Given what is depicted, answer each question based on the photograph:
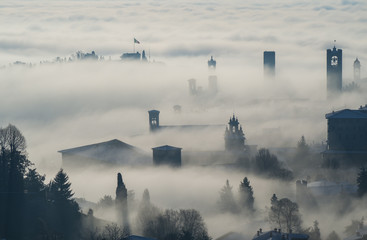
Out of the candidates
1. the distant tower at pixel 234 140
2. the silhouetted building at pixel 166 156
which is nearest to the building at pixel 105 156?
the silhouetted building at pixel 166 156

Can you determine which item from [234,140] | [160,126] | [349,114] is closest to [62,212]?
[234,140]

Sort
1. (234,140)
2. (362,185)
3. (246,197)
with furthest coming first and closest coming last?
(234,140), (362,185), (246,197)

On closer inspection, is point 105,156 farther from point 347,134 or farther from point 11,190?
point 11,190

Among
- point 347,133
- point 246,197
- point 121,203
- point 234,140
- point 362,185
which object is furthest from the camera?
point 347,133

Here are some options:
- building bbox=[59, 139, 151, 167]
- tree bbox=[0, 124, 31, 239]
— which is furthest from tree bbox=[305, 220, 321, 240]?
building bbox=[59, 139, 151, 167]

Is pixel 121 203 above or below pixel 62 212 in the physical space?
above

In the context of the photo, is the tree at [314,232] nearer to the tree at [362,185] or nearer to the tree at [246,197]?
the tree at [246,197]

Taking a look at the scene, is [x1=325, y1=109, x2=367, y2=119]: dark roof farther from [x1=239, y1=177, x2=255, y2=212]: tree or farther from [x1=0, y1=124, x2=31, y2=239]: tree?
[x1=0, y1=124, x2=31, y2=239]: tree

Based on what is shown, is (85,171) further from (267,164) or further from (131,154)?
(267,164)
